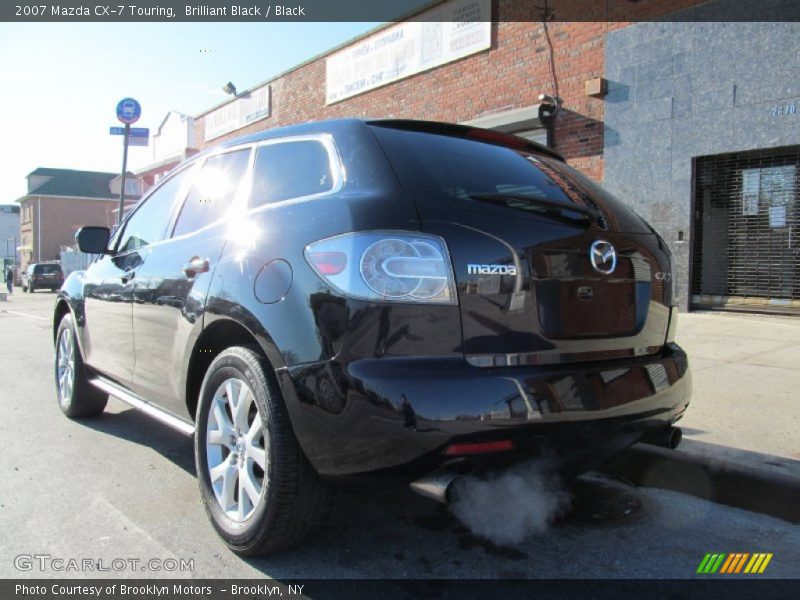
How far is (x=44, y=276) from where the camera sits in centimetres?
3341

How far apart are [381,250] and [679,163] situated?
8.84 meters

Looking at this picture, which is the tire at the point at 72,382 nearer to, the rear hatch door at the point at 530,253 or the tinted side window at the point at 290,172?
the tinted side window at the point at 290,172

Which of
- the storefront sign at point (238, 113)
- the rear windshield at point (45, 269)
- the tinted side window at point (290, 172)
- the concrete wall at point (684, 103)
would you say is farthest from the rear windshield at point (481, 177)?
the rear windshield at point (45, 269)

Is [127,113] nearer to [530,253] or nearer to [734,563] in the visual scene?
[530,253]

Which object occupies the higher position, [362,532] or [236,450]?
[236,450]

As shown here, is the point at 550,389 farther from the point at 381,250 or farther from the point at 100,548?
the point at 100,548

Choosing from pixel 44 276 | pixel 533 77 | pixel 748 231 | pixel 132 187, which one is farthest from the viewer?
pixel 132 187

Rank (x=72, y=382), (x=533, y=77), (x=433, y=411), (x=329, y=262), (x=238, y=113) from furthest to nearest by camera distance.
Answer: (x=238, y=113) → (x=533, y=77) → (x=72, y=382) → (x=329, y=262) → (x=433, y=411)

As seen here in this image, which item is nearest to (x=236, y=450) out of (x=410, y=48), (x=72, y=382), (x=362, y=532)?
(x=362, y=532)

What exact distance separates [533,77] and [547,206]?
967cm

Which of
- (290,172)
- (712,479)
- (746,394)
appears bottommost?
(712,479)

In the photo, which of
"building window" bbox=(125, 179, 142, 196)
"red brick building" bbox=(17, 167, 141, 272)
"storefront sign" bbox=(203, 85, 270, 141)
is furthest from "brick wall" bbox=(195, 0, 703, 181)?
"red brick building" bbox=(17, 167, 141, 272)

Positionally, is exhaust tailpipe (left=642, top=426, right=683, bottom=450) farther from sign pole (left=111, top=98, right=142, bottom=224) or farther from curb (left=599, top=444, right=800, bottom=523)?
sign pole (left=111, top=98, right=142, bottom=224)

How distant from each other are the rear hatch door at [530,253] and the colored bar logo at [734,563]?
92 centimetres
